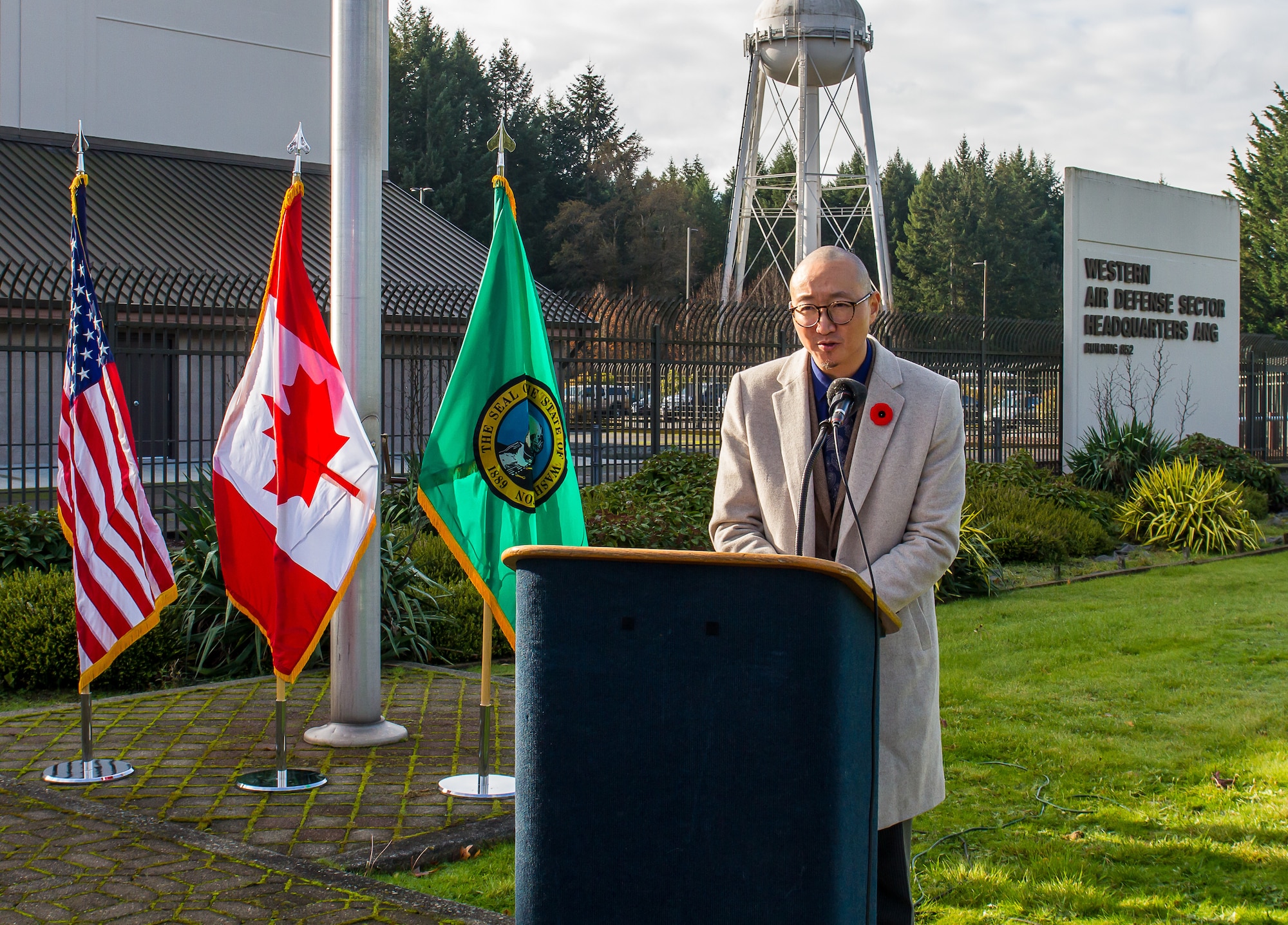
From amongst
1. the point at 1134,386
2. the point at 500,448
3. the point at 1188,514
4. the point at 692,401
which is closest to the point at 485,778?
the point at 500,448

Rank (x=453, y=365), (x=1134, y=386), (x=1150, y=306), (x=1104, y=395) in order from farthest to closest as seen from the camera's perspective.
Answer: (x=1150, y=306) < (x=1134, y=386) < (x=1104, y=395) < (x=453, y=365)

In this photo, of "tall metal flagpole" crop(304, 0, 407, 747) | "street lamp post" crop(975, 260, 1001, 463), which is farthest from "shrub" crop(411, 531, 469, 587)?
"street lamp post" crop(975, 260, 1001, 463)

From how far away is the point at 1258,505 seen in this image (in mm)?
17453

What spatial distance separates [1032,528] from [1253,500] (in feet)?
18.6

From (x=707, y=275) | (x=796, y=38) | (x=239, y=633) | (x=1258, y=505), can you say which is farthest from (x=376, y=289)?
(x=707, y=275)

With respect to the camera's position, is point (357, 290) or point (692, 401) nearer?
point (357, 290)

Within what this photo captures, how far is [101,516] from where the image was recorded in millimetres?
6199

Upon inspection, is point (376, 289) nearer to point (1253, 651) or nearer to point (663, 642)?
point (663, 642)

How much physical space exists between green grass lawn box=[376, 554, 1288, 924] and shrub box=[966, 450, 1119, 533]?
500cm

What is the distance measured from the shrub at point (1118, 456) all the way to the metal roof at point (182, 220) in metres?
7.77

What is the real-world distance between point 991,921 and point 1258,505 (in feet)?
50.0

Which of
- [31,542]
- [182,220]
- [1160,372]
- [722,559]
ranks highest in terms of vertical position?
[182,220]

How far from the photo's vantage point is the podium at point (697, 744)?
250 cm

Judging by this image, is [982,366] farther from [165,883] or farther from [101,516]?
[165,883]
